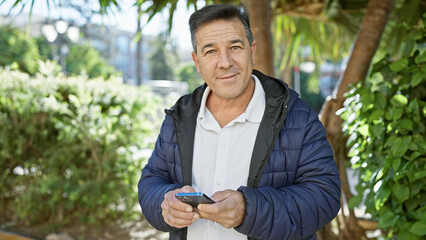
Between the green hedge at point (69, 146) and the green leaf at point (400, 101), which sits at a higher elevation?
the green leaf at point (400, 101)

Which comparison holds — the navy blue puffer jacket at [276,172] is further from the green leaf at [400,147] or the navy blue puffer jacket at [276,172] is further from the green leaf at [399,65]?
the green leaf at [399,65]

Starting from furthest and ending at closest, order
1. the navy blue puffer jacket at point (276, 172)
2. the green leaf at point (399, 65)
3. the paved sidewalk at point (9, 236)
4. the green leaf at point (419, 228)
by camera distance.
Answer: the paved sidewalk at point (9, 236) < the green leaf at point (399, 65) < the green leaf at point (419, 228) < the navy blue puffer jacket at point (276, 172)

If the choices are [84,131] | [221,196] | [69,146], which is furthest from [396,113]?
[69,146]

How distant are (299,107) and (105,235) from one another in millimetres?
3575

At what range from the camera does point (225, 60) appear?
1.63 m

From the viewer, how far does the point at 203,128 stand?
1789mm

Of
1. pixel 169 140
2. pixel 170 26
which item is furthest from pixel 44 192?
pixel 169 140

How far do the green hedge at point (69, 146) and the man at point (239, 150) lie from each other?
9.51 ft

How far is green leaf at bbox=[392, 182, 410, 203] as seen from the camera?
2.11m

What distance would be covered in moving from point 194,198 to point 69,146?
3629 millimetres

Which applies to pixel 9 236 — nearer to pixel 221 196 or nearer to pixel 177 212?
pixel 177 212

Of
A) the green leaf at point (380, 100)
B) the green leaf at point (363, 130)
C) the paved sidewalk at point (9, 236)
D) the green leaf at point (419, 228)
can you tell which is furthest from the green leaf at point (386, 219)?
the paved sidewalk at point (9, 236)

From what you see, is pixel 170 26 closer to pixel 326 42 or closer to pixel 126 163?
pixel 126 163

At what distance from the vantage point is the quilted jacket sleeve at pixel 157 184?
1.61 meters
